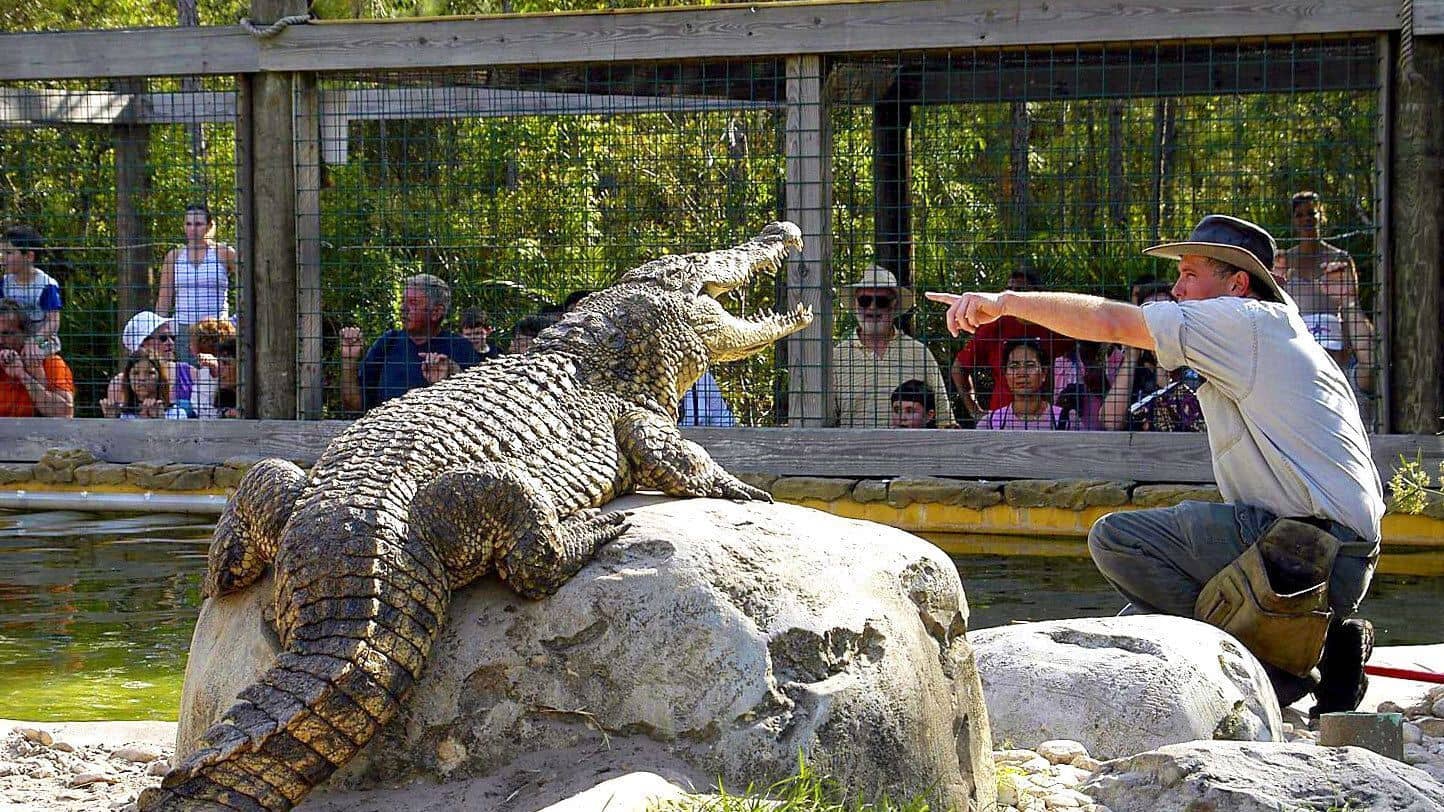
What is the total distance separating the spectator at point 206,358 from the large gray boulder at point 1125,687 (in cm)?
665

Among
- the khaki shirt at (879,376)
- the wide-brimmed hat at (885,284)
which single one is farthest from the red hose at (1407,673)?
the wide-brimmed hat at (885,284)

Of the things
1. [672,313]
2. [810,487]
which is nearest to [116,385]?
[810,487]

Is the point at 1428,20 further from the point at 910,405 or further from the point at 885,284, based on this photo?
the point at 910,405

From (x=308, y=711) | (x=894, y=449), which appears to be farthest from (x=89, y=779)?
(x=894, y=449)

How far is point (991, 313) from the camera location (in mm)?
4324

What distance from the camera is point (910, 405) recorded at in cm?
923

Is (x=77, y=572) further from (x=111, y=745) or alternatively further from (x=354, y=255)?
(x=354, y=255)

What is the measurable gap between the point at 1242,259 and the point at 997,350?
4.77 meters

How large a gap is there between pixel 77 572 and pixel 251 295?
2.21m

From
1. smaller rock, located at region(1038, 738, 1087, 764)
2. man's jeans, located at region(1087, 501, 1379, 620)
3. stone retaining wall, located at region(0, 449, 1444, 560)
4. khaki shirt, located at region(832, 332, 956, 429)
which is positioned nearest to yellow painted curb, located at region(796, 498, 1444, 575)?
stone retaining wall, located at region(0, 449, 1444, 560)

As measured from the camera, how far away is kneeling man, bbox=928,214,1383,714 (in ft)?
15.4

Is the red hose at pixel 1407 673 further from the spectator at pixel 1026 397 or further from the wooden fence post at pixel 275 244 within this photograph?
the wooden fence post at pixel 275 244

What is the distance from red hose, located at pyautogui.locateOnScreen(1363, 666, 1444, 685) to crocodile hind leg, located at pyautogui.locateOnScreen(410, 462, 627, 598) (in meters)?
3.26

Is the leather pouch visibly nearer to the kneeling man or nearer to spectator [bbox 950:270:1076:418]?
the kneeling man
